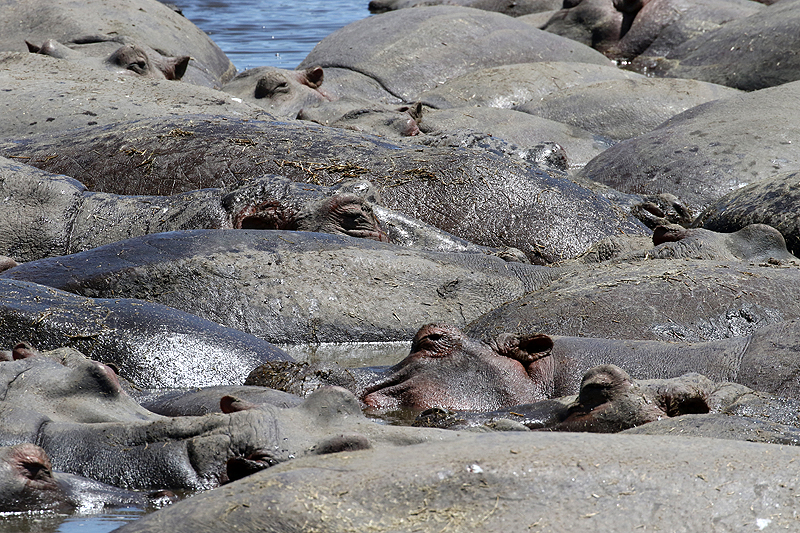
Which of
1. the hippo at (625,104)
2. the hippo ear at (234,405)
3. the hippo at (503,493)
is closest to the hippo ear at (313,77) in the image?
the hippo at (625,104)

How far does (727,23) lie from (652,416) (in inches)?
454

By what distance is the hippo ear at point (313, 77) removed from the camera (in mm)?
12991

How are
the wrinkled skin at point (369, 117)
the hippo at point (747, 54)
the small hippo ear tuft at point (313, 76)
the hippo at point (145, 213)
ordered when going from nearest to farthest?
the hippo at point (145, 213), the wrinkled skin at point (369, 117), the hippo at point (747, 54), the small hippo ear tuft at point (313, 76)

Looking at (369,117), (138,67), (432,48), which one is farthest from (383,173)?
(432,48)

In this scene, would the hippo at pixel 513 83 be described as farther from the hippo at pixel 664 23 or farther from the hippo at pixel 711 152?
the hippo at pixel 711 152

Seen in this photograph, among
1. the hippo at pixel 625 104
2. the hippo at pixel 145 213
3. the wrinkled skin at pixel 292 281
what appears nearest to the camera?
the wrinkled skin at pixel 292 281

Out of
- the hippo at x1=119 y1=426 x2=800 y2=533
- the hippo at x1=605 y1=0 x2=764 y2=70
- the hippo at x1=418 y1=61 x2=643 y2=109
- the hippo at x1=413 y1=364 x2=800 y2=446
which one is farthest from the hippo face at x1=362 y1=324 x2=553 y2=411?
the hippo at x1=605 y1=0 x2=764 y2=70

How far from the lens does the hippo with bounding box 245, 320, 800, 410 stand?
523 centimetres

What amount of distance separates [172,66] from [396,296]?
21.2ft

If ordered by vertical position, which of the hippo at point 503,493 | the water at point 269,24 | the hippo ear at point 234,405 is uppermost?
the hippo at point 503,493

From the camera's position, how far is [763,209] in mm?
7887

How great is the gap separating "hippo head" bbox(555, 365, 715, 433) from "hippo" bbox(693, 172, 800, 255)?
3426mm

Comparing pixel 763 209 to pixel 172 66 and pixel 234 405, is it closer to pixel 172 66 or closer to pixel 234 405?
pixel 234 405

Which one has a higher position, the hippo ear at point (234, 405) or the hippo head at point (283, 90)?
the hippo ear at point (234, 405)
